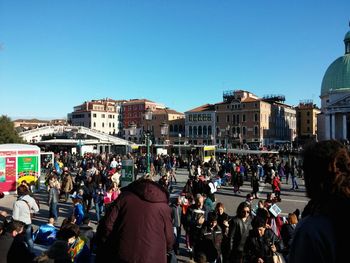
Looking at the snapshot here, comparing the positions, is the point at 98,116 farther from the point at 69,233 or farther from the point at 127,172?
the point at 69,233

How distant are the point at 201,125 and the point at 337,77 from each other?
1030 inches

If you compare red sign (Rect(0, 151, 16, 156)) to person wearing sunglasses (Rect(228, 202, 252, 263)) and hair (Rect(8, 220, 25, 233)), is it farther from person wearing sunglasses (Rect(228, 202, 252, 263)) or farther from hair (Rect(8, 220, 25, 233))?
person wearing sunglasses (Rect(228, 202, 252, 263))

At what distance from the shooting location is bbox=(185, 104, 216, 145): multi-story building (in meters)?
74.4

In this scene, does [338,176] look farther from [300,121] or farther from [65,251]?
[300,121]

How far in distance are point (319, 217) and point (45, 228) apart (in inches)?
283

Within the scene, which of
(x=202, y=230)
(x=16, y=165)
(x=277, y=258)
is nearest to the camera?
(x=277, y=258)

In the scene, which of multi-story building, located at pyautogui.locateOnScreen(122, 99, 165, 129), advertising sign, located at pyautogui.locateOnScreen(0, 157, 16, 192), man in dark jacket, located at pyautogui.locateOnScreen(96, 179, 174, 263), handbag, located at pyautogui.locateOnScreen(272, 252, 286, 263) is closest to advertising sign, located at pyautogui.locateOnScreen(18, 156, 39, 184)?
advertising sign, located at pyautogui.locateOnScreen(0, 157, 16, 192)

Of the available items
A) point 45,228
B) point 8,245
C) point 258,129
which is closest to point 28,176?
point 45,228

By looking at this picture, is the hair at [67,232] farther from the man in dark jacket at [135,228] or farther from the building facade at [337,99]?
the building facade at [337,99]

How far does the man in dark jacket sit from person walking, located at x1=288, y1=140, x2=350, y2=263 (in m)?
1.49

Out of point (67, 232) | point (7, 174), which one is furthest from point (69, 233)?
point (7, 174)

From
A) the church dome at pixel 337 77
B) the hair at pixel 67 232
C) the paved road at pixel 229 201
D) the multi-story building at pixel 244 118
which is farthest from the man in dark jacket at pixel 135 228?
the church dome at pixel 337 77

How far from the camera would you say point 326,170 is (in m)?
1.38

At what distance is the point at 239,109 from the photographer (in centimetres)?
7119
